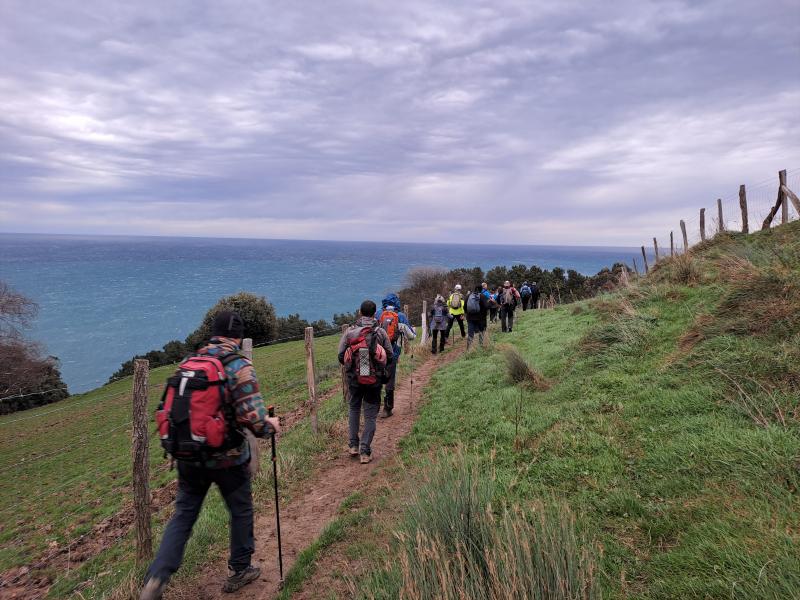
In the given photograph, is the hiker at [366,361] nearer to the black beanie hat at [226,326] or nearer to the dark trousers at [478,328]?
the black beanie hat at [226,326]

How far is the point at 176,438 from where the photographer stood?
3066 millimetres

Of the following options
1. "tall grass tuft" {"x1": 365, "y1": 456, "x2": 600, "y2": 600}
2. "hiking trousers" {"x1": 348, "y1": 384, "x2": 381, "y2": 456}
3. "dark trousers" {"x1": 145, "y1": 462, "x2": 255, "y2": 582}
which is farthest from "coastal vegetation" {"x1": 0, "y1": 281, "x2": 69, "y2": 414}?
"tall grass tuft" {"x1": 365, "y1": 456, "x2": 600, "y2": 600}

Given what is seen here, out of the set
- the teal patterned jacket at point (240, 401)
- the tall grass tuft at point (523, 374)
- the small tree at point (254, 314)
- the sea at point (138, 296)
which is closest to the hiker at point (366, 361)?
the teal patterned jacket at point (240, 401)

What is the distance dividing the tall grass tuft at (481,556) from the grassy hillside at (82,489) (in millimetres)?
2940

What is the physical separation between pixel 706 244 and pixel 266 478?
1766 cm

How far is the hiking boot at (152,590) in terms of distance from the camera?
315 centimetres

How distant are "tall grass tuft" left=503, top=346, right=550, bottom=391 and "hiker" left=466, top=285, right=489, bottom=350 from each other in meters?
3.77

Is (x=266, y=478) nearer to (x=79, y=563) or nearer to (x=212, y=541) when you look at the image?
(x=212, y=541)

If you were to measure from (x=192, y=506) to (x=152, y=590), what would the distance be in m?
0.59

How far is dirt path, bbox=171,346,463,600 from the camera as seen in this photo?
3.97 m

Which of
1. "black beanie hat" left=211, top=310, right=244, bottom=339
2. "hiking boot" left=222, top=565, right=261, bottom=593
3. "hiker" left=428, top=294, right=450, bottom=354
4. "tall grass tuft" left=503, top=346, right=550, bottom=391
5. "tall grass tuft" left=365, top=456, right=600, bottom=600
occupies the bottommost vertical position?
"hiking boot" left=222, top=565, right=261, bottom=593

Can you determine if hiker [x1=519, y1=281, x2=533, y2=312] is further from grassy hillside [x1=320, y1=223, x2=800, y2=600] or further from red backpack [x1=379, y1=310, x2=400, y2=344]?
red backpack [x1=379, y1=310, x2=400, y2=344]

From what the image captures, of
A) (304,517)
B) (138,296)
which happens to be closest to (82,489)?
(304,517)

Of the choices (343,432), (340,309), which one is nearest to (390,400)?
Answer: (343,432)
